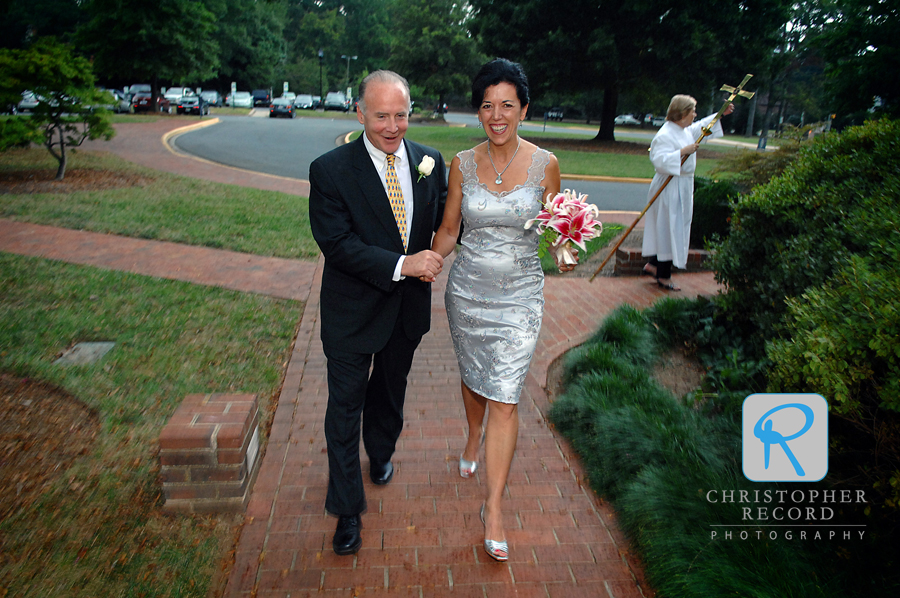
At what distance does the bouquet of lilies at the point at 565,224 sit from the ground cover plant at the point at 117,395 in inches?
85.8

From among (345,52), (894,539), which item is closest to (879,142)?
(894,539)

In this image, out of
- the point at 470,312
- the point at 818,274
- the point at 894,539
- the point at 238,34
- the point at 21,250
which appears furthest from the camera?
the point at 238,34

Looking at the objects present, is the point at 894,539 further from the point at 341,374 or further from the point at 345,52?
the point at 345,52

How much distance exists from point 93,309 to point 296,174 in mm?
10254

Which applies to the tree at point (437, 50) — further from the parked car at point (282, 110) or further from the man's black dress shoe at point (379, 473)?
the man's black dress shoe at point (379, 473)

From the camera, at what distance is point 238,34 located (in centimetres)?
5422

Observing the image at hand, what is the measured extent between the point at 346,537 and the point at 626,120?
68.5 metres

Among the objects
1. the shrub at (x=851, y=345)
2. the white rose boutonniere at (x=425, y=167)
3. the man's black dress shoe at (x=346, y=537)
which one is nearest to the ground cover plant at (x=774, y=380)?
the shrub at (x=851, y=345)

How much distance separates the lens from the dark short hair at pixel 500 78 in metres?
3.16

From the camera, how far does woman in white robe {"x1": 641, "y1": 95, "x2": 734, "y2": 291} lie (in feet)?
22.5

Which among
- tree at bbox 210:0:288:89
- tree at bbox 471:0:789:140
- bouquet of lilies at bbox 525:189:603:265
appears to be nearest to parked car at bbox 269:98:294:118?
tree at bbox 471:0:789:140

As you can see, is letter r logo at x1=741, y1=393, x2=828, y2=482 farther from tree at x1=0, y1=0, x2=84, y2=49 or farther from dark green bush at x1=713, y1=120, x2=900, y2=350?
tree at x1=0, y1=0, x2=84, y2=49

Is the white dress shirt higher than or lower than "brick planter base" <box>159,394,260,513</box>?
higher

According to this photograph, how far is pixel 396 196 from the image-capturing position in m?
3.08
